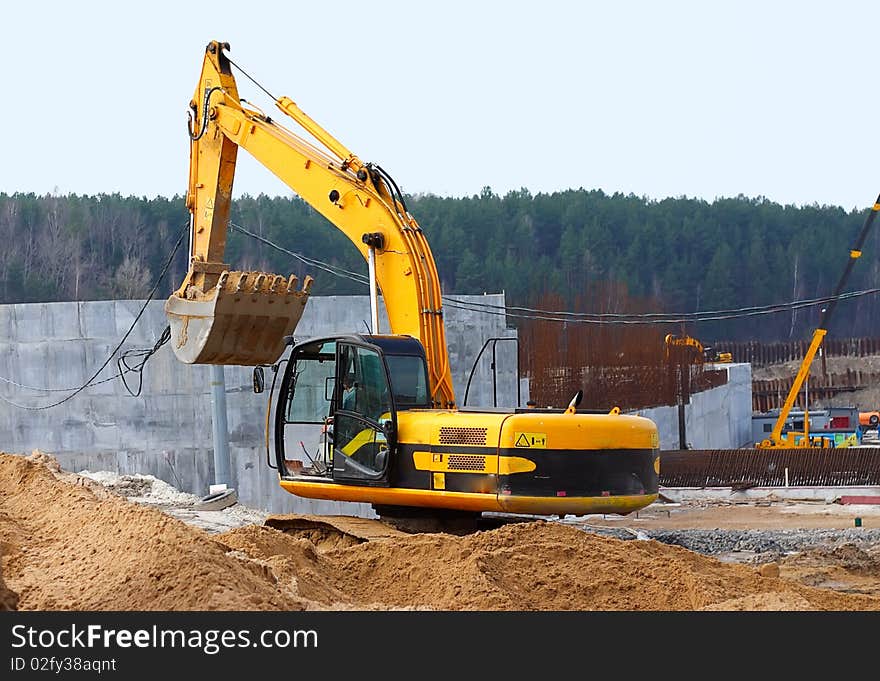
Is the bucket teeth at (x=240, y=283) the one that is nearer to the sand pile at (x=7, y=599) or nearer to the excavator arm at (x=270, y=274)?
the excavator arm at (x=270, y=274)

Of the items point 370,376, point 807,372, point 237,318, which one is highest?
point 237,318

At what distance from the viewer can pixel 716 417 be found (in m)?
38.6

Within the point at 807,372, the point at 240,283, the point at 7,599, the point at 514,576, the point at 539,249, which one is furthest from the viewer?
the point at 539,249

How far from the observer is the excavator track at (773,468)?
2505 centimetres

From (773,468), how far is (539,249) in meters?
58.6

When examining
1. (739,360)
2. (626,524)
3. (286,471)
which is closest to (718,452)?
(626,524)

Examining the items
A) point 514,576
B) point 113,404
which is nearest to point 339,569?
point 514,576

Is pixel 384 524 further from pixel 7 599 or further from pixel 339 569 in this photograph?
pixel 7 599

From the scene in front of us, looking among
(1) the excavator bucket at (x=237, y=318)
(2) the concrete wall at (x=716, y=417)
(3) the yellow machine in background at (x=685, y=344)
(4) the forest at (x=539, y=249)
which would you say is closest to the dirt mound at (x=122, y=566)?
(1) the excavator bucket at (x=237, y=318)

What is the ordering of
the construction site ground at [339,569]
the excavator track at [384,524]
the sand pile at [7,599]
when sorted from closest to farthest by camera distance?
1. the sand pile at [7,599]
2. the construction site ground at [339,569]
3. the excavator track at [384,524]

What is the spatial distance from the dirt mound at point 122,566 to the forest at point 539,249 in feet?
130

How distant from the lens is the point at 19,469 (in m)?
11.4

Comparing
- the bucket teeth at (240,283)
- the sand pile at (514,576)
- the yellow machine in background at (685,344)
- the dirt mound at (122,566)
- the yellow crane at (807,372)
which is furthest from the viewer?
the yellow machine in background at (685,344)

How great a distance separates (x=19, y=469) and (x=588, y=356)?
2250 centimetres
